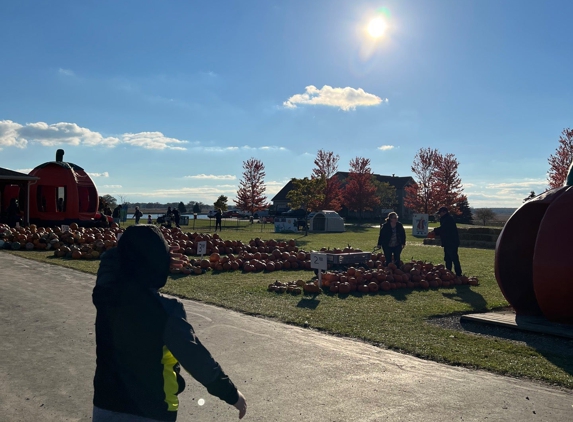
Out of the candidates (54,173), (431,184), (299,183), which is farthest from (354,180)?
(54,173)

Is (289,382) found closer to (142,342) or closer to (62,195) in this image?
(142,342)

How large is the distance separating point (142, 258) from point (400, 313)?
743 cm

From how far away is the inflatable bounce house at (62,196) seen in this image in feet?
97.2

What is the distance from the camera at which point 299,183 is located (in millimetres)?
46344

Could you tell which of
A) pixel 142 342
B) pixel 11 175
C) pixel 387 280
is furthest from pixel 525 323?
pixel 11 175

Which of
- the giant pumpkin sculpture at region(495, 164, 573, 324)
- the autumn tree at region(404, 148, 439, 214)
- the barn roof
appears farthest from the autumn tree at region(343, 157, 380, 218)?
the giant pumpkin sculpture at region(495, 164, 573, 324)

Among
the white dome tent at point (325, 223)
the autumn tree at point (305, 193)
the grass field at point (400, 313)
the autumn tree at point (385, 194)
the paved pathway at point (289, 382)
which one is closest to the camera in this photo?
the paved pathway at point (289, 382)

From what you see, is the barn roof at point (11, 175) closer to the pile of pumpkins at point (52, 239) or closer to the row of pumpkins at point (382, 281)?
the pile of pumpkins at point (52, 239)

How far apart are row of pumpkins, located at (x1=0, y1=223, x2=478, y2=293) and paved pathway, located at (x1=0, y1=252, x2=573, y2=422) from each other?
1.82 metres

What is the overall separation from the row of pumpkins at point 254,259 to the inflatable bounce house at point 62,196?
8079mm

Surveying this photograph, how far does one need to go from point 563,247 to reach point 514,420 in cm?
429

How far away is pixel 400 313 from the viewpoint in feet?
30.8

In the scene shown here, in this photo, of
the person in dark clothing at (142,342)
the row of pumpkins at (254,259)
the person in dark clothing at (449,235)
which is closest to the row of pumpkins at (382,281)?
the row of pumpkins at (254,259)

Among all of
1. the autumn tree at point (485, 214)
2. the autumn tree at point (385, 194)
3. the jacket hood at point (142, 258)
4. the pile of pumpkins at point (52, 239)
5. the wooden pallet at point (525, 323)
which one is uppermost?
the autumn tree at point (385, 194)
